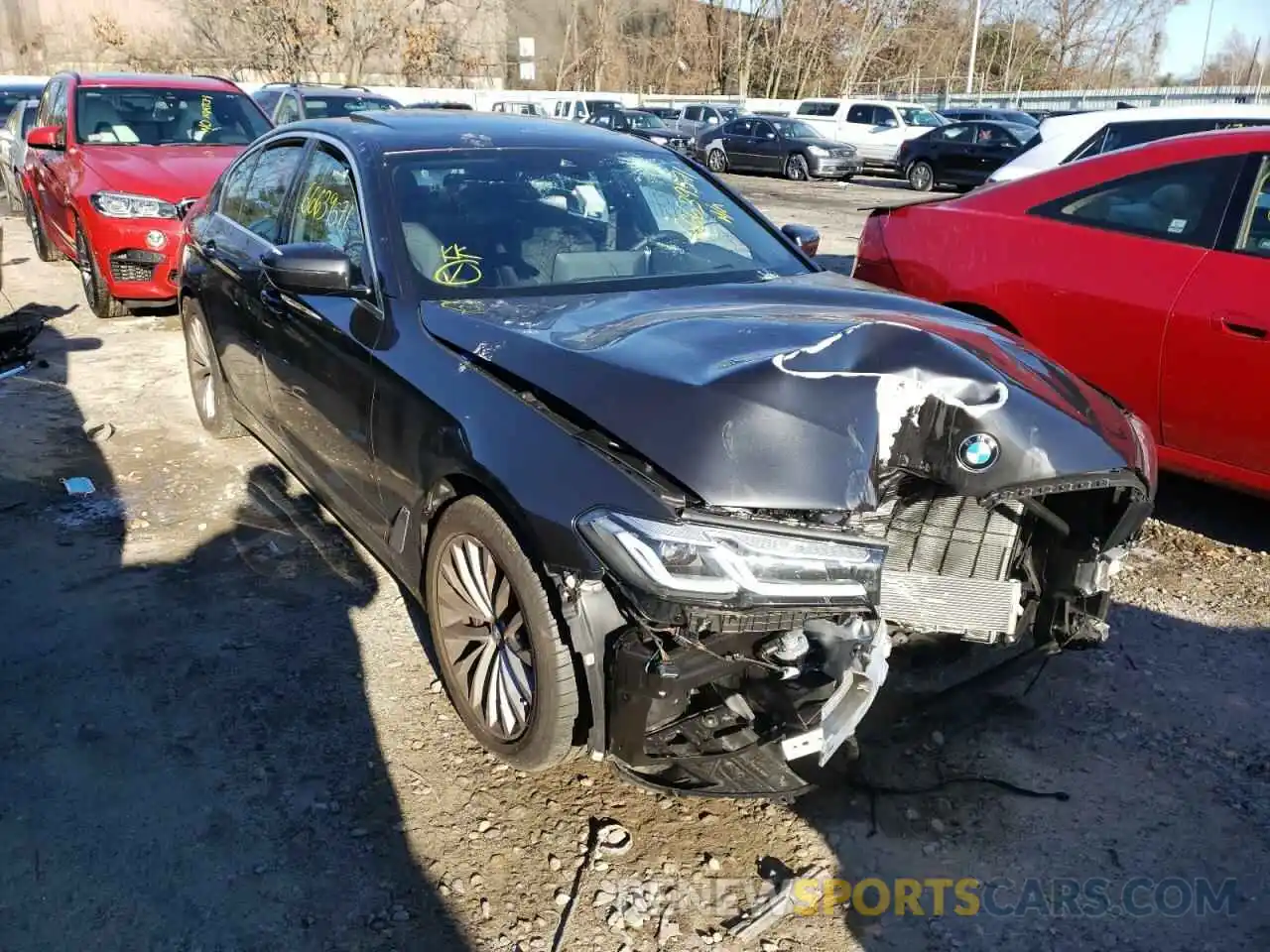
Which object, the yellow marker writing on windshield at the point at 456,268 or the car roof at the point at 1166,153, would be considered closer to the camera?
the yellow marker writing on windshield at the point at 456,268

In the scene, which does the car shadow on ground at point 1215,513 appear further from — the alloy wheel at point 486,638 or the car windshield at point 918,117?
the car windshield at point 918,117

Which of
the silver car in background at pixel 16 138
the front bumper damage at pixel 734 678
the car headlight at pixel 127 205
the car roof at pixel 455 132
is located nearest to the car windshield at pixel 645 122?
the silver car in background at pixel 16 138

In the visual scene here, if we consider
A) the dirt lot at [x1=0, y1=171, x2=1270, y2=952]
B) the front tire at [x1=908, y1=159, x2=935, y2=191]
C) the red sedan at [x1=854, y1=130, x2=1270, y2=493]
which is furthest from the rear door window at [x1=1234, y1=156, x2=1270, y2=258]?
the front tire at [x1=908, y1=159, x2=935, y2=191]

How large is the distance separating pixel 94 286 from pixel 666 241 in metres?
6.25

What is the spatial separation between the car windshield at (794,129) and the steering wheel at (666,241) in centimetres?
2044

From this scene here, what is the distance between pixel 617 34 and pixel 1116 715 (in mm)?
48824

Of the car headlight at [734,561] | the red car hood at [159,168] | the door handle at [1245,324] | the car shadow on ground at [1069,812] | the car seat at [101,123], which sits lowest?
the car shadow on ground at [1069,812]

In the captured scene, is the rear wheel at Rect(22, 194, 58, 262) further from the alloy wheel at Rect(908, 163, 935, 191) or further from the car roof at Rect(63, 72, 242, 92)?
the alloy wheel at Rect(908, 163, 935, 191)

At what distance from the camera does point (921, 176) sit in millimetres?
21453

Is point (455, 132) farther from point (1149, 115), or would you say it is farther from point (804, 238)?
point (1149, 115)

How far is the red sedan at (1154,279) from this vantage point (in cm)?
397

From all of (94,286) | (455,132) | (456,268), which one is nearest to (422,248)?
(456,268)

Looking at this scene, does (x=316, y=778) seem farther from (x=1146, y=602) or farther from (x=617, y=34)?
(x=617, y=34)

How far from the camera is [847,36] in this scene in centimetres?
4644
